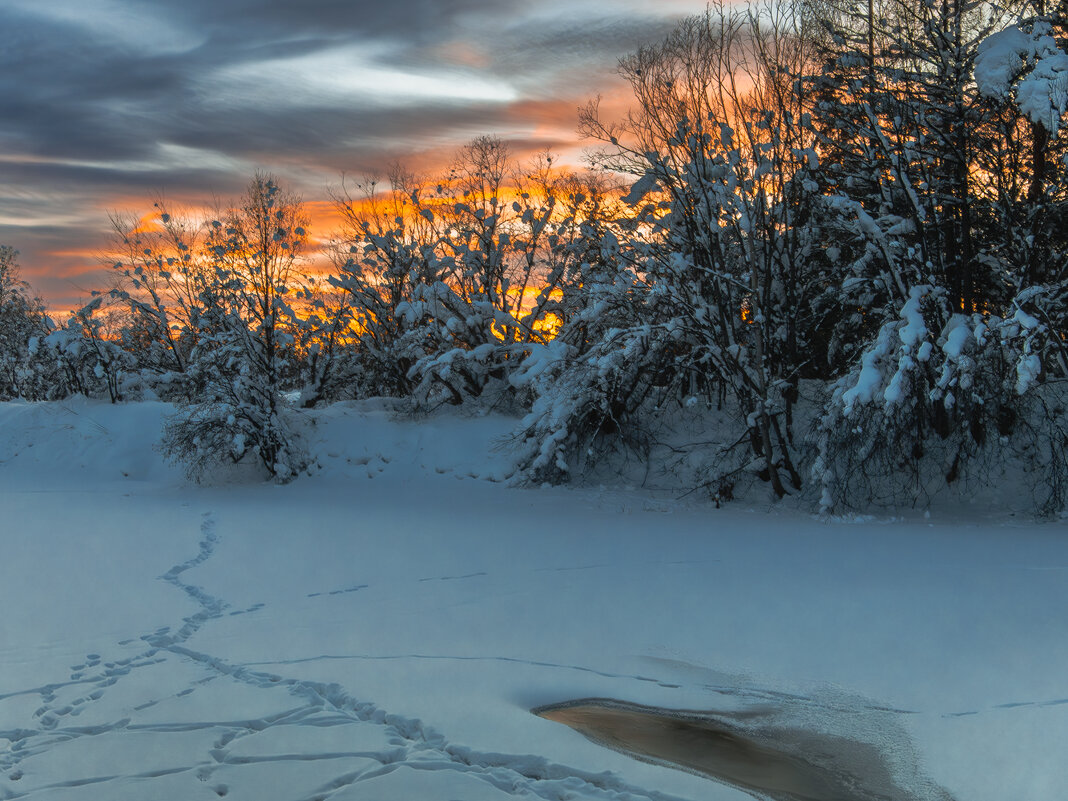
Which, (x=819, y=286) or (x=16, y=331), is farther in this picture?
(x=16, y=331)

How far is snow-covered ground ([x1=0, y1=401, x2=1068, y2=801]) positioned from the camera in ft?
14.4

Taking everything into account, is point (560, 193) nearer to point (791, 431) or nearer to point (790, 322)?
point (790, 322)

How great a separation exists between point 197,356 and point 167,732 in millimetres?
18226

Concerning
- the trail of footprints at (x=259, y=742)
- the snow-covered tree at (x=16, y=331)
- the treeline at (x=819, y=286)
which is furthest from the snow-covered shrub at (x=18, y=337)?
the trail of footprints at (x=259, y=742)

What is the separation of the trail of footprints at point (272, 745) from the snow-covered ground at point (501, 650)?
0.02 meters

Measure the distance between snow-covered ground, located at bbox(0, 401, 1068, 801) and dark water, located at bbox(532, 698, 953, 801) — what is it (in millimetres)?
45

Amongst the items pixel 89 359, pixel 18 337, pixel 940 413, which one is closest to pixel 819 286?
pixel 940 413

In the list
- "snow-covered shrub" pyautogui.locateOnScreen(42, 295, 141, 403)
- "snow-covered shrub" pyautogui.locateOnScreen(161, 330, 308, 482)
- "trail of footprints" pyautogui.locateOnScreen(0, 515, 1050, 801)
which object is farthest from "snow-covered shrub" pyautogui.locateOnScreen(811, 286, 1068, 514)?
"snow-covered shrub" pyautogui.locateOnScreen(42, 295, 141, 403)

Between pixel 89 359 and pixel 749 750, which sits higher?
pixel 89 359

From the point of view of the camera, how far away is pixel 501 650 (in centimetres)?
643

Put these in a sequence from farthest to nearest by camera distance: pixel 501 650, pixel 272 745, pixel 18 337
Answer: pixel 18 337 < pixel 501 650 < pixel 272 745

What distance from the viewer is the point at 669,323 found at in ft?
46.9

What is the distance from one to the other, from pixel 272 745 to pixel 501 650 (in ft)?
6.98

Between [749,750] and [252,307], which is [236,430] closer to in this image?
[252,307]
